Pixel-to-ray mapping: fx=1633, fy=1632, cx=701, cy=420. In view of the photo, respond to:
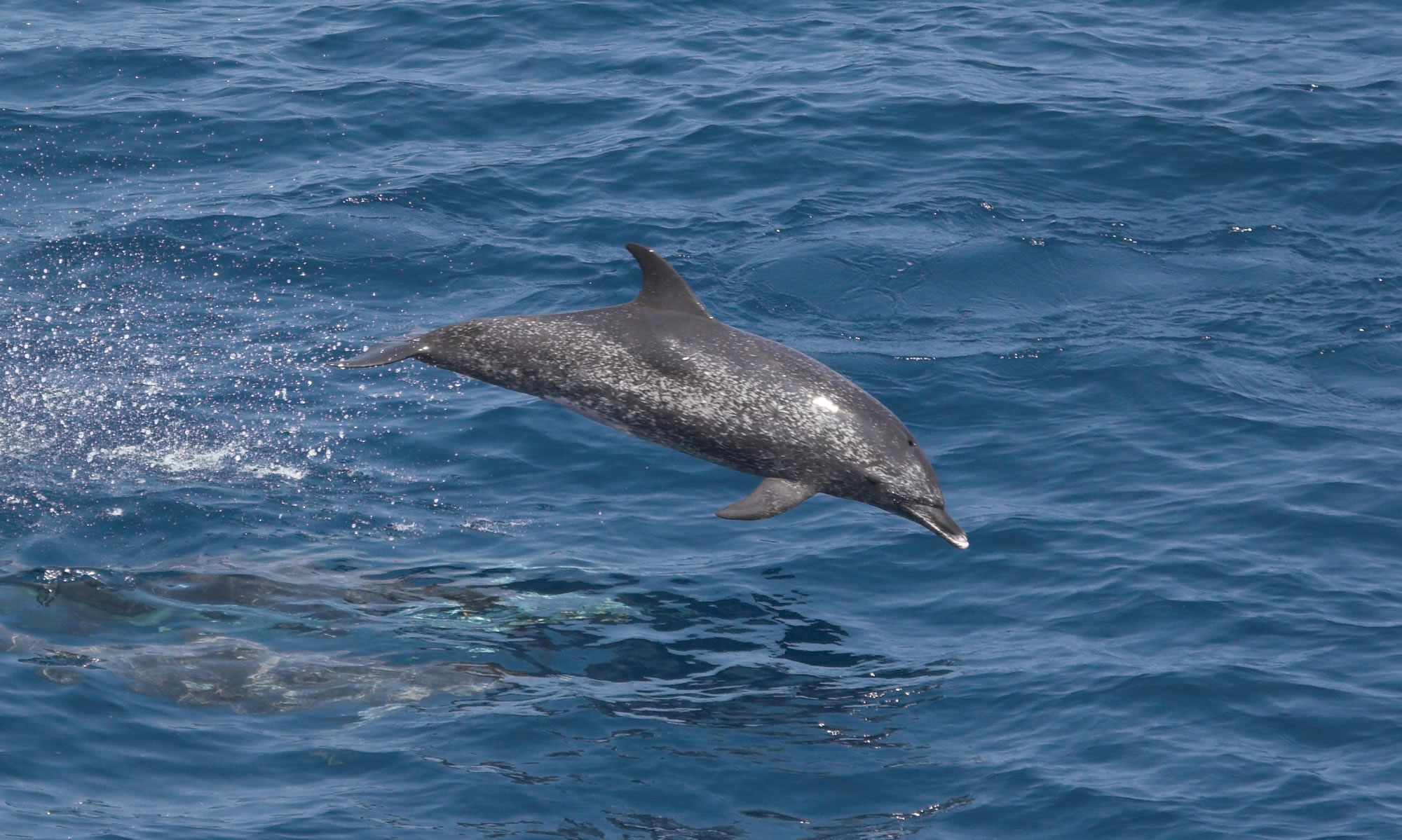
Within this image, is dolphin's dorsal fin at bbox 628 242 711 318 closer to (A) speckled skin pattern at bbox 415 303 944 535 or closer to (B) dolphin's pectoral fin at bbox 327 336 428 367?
(A) speckled skin pattern at bbox 415 303 944 535

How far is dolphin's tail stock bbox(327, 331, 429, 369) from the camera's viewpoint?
13336mm

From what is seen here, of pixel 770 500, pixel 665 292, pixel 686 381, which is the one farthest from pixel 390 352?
pixel 770 500

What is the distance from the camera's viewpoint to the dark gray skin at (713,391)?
13336 mm

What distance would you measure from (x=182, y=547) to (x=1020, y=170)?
47.2ft

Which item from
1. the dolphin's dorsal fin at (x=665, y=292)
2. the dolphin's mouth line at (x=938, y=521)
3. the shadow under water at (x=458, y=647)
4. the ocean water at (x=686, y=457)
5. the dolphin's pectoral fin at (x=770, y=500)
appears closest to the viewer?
the ocean water at (x=686, y=457)

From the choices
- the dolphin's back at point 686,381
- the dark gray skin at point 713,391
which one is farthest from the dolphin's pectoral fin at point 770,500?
the dolphin's back at point 686,381

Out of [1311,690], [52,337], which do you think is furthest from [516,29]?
[1311,690]

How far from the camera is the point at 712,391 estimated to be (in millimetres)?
13438

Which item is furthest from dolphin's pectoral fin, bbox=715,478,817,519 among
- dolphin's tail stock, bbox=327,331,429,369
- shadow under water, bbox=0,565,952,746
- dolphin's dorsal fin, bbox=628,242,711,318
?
dolphin's tail stock, bbox=327,331,429,369

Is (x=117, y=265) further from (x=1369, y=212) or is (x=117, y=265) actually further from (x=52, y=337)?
(x=1369, y=212)

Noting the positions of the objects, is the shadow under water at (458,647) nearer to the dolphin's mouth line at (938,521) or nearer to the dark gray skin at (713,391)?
the dolphin's mouth line at (938,521)

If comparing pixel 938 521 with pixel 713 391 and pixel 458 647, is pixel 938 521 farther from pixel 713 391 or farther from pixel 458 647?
pixel 458 647

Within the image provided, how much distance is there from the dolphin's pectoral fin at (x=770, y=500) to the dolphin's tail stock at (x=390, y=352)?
2915mm

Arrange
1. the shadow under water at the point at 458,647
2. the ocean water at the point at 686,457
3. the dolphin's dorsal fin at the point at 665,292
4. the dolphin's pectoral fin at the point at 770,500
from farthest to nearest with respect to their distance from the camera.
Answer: the shadow under water at the point at 458,647 < the dolphin's dorsal fin at the point at 665,292 < the dolphin's pectoral fin at the point at 770,500 < the ocean water at the point at 686,457
